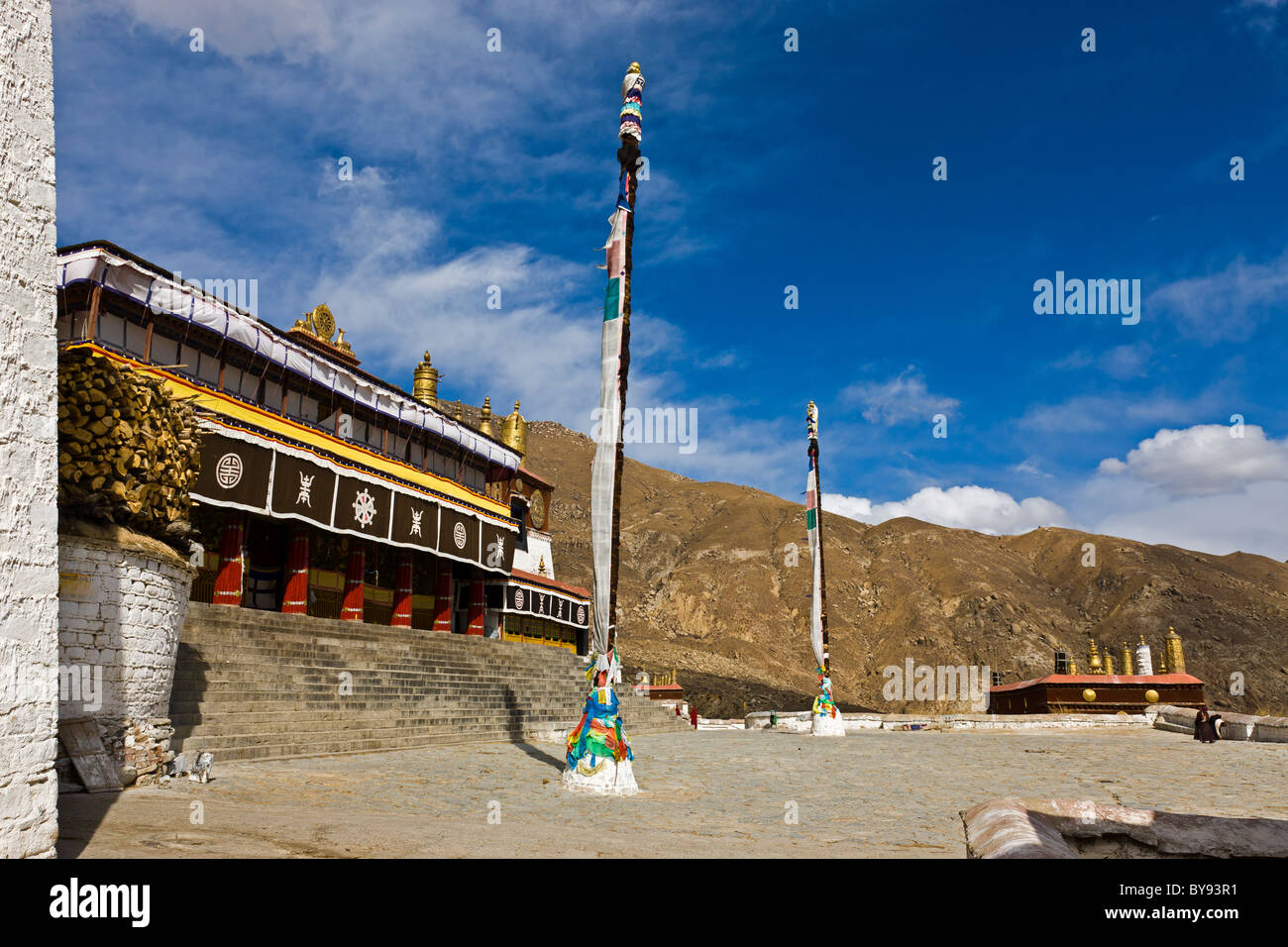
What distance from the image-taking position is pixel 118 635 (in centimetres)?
796

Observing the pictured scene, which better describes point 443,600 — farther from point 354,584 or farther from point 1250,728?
point 1250,728

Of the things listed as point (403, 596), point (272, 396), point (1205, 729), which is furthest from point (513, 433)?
point (1205, 729)

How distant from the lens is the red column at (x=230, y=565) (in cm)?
1884

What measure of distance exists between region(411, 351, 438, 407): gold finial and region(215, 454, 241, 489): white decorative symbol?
46.5ft

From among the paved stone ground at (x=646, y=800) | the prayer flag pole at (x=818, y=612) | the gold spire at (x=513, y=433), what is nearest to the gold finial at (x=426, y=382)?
the gold spire at (x=513, y=433)

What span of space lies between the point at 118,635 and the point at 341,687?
7.30 metres

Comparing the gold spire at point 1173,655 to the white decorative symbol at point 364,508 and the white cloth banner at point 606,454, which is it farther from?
the white decorative symbol at point 364,508

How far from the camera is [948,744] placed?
740 inches

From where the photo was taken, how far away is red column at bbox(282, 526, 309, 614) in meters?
21.2

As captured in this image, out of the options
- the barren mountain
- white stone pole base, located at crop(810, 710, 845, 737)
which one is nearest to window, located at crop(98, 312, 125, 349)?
white stone pole base, located at crop(810, 710, 845, 737)

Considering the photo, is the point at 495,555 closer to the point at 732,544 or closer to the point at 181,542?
the point at 181,542

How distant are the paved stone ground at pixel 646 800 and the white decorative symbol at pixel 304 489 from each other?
29.1ft

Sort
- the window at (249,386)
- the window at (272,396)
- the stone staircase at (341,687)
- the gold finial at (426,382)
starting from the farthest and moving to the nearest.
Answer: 1. the gold finial at (426,382)
2. the window at (272,396)
3. the window at (249,386)
4. the stone staircase at (341,687)
